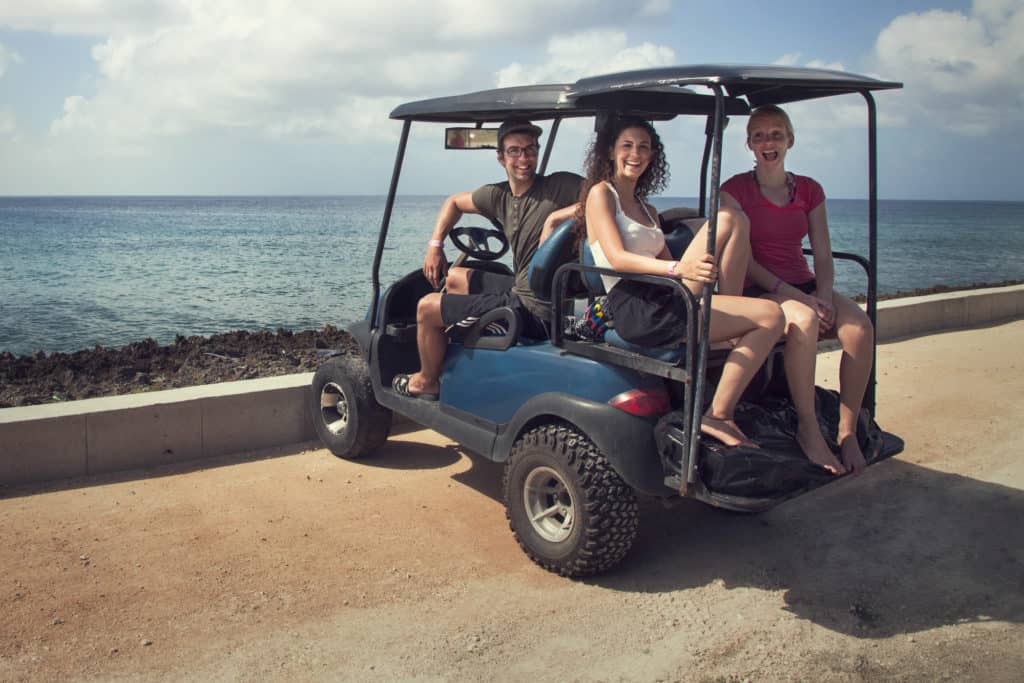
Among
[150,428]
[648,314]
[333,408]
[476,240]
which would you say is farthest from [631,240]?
[150,428]

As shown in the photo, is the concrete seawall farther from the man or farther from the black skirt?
the black skirt

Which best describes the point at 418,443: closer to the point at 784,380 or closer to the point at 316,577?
the point at 316,577

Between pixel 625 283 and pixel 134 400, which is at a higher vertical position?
pixel 625 283

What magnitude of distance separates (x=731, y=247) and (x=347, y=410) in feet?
8.76

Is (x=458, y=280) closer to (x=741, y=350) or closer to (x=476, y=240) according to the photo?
(x=476, y=240)

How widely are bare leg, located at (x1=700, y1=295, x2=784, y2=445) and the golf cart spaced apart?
0.27ft

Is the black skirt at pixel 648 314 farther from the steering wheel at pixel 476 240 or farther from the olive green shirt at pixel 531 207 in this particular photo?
the steering wheel at pixel 476 240

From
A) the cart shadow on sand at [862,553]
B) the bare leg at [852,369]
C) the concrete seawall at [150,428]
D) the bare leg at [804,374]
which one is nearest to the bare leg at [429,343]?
the cart shadow on sand at [862,553]

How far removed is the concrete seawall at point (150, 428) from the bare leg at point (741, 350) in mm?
3090

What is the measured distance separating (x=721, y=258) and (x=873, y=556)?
158cm

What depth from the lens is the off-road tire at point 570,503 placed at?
153 inches

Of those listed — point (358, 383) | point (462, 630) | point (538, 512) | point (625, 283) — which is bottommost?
point (462, 630)

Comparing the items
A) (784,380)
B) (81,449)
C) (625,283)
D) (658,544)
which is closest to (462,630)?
(658,544)

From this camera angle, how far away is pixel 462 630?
3.65 meters
